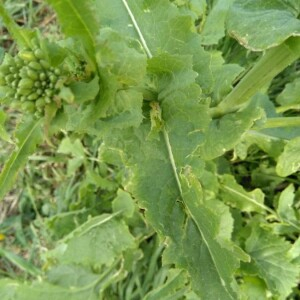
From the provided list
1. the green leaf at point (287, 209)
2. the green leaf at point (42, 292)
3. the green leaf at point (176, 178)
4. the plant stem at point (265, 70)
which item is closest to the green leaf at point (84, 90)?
the green leaf at point (176, 178)

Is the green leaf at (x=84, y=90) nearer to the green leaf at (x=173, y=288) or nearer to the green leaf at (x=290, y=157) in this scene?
the green leaf at (x=290, y=157)

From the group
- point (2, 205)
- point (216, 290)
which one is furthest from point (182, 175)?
point (2, 205)

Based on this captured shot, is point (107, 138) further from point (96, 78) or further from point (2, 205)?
point (2, 205)

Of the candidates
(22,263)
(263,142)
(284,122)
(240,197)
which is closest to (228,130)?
(284,122)

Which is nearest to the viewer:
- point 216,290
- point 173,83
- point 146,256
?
point 173,83

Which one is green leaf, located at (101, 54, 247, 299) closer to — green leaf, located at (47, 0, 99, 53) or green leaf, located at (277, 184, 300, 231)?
green leaf, located at (47, 0, 99, 53)

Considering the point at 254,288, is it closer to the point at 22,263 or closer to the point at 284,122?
the point at 284,122
